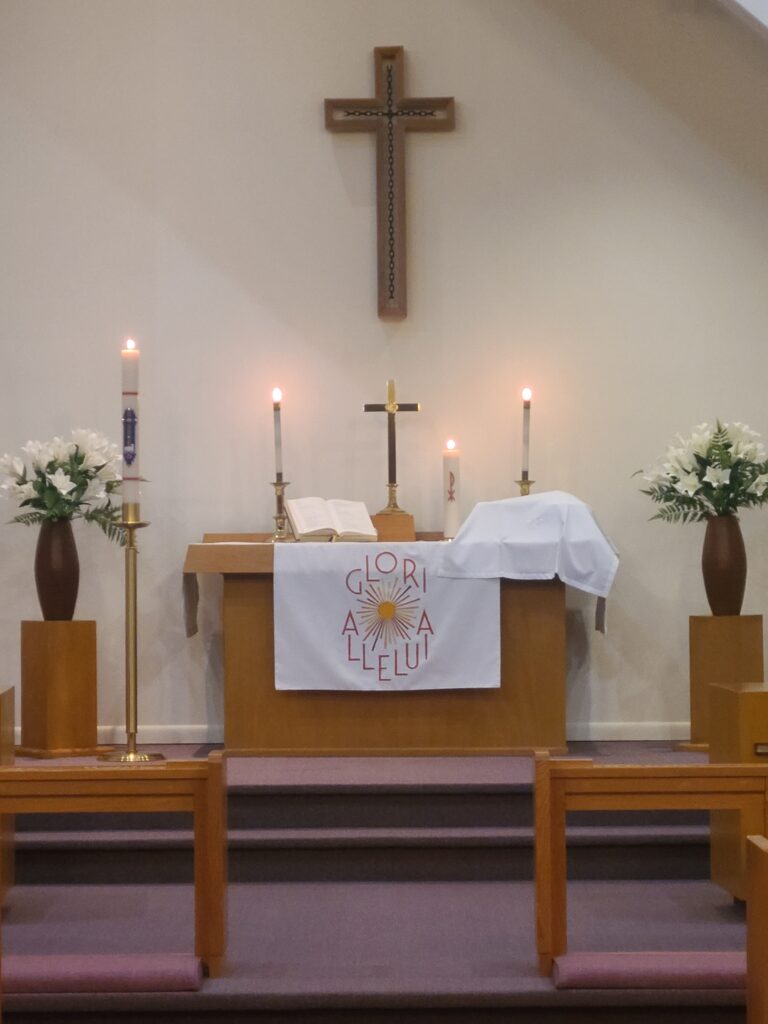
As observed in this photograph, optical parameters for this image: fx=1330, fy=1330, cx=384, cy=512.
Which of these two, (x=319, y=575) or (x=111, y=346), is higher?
(x=111, y=346)

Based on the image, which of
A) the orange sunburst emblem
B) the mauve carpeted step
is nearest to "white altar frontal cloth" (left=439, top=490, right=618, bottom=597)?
the orange sunburst emblem

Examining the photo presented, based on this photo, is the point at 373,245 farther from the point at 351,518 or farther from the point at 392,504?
the point at 351,518

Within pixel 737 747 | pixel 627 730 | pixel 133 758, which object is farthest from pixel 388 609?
pixel 737 747

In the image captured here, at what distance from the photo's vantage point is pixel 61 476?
16.9 feet

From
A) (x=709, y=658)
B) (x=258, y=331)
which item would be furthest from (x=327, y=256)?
(x=709, y=658)

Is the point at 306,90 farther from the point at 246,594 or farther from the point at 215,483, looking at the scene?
the point at 246,594

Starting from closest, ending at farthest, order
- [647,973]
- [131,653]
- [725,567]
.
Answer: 1. [647,973]
2. [131,653]
3. [725,567]

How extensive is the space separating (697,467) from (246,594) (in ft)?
6.02

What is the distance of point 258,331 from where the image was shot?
19.1 ft

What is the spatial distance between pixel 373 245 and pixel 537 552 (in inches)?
67.0

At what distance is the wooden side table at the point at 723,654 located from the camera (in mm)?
5094

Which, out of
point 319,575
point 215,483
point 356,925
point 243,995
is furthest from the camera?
point 215,483

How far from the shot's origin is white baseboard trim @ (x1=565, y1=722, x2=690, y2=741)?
18.6 feet

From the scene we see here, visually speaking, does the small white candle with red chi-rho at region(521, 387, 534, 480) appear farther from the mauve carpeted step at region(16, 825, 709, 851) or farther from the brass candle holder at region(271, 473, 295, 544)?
the mauve carpeted step at region(16, 825, 709, 851)
